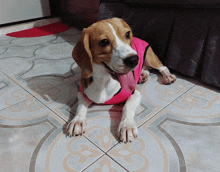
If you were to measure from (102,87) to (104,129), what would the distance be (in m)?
0.24

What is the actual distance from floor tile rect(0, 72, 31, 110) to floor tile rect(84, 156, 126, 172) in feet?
2.56

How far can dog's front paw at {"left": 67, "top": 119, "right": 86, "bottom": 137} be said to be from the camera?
96 cm

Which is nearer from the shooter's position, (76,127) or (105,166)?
(105,166)

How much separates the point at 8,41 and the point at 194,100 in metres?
2.43

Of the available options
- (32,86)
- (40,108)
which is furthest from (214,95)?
(32,86)

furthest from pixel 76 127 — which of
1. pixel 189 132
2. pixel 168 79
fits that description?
pixel 168 79

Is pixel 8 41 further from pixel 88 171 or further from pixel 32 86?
pixel 88 171

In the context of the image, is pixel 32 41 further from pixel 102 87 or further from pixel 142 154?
pixel 142 154

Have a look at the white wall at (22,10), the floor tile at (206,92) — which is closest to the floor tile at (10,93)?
the floor tile at (206,92)

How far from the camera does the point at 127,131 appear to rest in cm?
92

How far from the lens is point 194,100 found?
4.00 ft

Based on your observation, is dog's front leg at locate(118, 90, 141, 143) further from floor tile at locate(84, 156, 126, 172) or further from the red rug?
the red rug

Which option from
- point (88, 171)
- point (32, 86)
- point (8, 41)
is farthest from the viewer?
point (8, 41)

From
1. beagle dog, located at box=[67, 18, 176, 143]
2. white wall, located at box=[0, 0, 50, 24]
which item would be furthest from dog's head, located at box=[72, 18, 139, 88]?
white wall, located at box=[0, 0, 50, 24]
